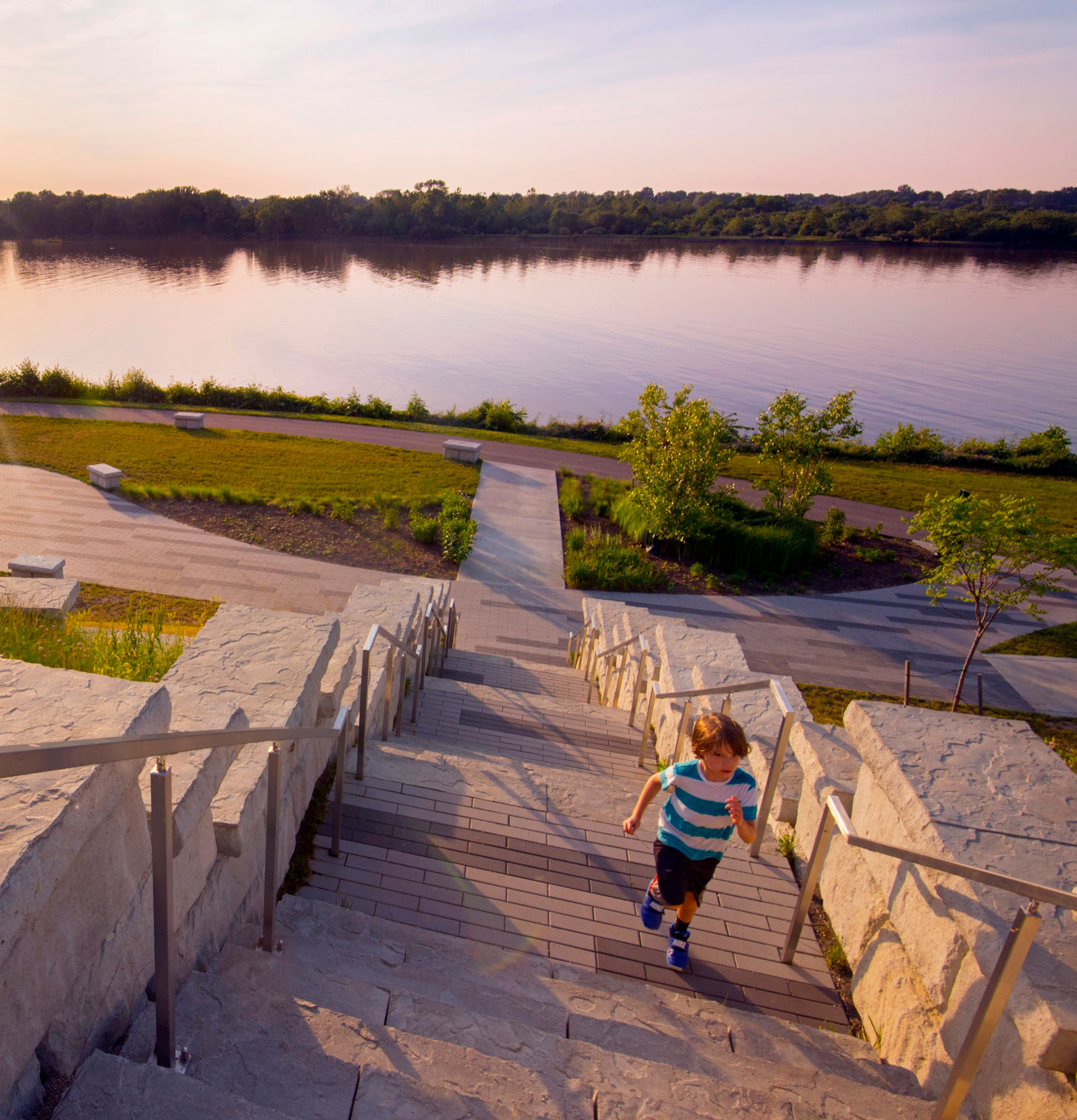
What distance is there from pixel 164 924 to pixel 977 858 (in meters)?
2.95

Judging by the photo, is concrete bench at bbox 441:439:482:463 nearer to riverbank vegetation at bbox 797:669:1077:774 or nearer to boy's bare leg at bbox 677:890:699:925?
riverbank vegetation at bbox 797:669:1077:774

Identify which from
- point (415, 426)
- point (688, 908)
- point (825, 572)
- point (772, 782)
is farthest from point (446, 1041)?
point (415, 426)

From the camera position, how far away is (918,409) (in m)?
39.0

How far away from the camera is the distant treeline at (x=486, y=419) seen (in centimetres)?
2559

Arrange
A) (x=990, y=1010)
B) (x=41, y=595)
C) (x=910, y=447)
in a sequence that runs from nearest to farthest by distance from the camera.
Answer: (x=990, y=1010), (x=41, y=595), (x=910, y=447)

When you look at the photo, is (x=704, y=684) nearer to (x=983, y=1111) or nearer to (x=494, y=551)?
(x=983, y=1111)

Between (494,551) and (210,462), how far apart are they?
884 centimetres

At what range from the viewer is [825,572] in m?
16.8

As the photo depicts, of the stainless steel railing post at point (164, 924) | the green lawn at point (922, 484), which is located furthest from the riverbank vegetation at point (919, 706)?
the green lawn at point (922, 484)

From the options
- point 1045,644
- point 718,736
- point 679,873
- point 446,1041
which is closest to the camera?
point 446,1041

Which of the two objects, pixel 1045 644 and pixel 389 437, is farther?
pixel 389 437

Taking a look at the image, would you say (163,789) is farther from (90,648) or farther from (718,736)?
(90,648)

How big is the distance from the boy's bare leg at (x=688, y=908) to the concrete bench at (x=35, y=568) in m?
10.6

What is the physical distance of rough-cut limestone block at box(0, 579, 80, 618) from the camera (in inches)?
296
